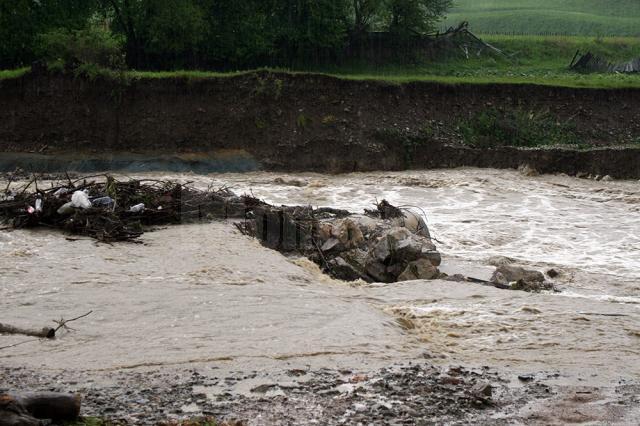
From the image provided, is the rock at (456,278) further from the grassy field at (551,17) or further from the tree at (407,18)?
the grassy field at (551,17)

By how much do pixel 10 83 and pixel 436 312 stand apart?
22702 millimetres

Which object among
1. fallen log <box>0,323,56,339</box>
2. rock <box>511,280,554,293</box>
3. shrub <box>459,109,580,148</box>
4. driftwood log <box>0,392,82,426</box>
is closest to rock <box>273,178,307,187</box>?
shrub <box>459,109,580,148</box>

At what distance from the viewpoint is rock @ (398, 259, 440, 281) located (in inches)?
584

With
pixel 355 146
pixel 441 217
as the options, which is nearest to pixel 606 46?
pixel 355 146

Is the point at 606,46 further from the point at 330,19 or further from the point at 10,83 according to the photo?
the point at 10,83

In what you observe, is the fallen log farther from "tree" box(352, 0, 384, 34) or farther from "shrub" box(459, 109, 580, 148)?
"tree" box(352, 0, 384, 34)

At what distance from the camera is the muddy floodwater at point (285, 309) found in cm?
1002

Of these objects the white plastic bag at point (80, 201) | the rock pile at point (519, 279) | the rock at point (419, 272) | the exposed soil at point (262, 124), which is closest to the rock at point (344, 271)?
the rock at point (419, 272)

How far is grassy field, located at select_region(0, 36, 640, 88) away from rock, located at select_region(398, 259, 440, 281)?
60.5 feet

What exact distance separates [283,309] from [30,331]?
2982mm

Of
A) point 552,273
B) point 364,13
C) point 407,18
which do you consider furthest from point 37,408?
point 364,13

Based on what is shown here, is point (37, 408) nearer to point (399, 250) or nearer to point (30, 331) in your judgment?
point (30, 331)

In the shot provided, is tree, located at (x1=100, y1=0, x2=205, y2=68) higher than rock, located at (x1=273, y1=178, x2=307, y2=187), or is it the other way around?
tree, located at (x1=100, y1=0, x2=205, y2=68)

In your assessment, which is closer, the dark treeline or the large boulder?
the large boulder
